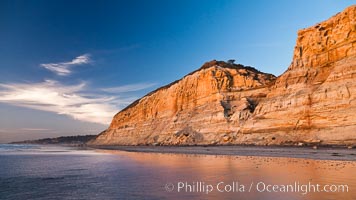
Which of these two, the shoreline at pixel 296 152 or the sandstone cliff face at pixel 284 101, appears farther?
the sandstone cliff face at pixel 284 101

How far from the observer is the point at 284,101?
121 feet

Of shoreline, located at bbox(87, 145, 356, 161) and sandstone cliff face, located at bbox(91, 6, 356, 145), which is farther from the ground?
sandstone cliff face, located at bbox(91, 6, 356, 145)

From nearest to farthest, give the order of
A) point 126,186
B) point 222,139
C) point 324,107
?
point 126,186
point 324,107
point 222,139

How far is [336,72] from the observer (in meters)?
31.0

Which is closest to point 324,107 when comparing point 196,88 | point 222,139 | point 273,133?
point 273,133

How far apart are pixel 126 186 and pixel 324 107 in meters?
27.9

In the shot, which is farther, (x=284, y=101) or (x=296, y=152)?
(x=284, y=101)

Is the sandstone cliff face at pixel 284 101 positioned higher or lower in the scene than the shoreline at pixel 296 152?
higher

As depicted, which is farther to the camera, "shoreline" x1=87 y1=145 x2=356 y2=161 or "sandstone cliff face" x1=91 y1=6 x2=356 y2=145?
"sandstone cliff face" x1=91 y1=6 x2=356 y2=145

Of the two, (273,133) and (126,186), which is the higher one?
(273,133)

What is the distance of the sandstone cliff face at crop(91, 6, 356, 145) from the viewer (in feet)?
96.9

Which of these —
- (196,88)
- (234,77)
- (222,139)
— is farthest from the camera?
(196,88)

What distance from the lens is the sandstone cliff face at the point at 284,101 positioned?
29547 mm

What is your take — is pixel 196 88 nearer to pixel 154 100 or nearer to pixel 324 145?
pixel 154 100
